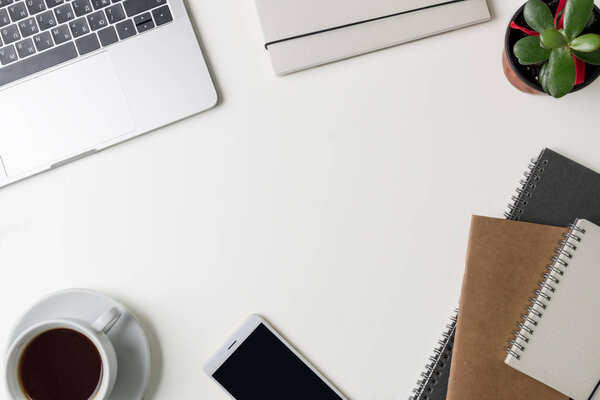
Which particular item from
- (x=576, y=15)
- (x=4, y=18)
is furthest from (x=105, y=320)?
(x=576, y=15)

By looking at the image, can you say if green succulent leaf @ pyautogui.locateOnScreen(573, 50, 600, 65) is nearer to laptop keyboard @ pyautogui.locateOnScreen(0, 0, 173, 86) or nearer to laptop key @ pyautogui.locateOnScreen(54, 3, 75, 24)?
laptop keyboard @ pyautogui.locateOnScreen(0, 0, 173, 86)

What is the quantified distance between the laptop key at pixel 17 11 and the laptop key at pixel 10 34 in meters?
0.01

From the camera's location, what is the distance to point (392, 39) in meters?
0.70

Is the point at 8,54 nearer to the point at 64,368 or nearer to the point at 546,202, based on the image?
the point at 64,368

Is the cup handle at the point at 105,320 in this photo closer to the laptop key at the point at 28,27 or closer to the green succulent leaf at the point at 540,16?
the laptop key at the point at 28,27

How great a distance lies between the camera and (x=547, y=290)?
0.66 m

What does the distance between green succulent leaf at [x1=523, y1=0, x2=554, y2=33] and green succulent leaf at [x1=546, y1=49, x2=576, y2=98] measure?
3 centimetres

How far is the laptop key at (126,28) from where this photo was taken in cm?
70

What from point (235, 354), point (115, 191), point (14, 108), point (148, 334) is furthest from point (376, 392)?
point (14, 108)

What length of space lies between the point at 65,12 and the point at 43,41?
0.05 metres

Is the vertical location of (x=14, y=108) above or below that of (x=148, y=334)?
above

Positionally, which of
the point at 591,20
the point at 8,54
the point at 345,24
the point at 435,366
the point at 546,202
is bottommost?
the point at 435,366

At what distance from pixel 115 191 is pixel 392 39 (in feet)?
1.44

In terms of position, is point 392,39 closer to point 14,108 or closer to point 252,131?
point 252,131
